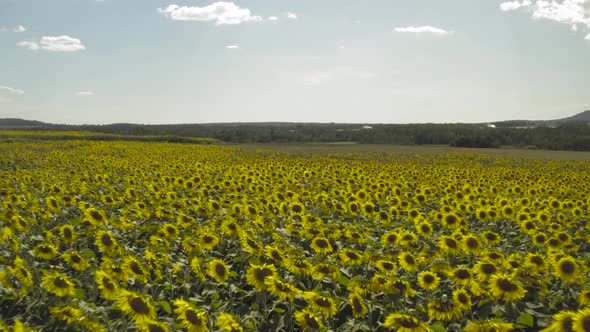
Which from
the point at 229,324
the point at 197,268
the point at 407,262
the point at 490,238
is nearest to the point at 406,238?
the point at 407,262

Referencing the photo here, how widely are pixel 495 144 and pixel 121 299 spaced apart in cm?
5953

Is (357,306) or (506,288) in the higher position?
(506,288)

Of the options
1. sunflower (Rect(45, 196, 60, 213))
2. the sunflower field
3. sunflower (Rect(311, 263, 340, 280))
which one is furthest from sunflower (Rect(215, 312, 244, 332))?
sunflower (Rect(45, 196, 60, 213))

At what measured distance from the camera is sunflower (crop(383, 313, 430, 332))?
10.6 feet

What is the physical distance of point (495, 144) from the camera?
5544cm

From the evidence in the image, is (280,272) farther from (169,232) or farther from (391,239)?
(391,239)

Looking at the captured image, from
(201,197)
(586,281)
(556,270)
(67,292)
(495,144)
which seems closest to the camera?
(67,292)

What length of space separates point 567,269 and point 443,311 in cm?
175

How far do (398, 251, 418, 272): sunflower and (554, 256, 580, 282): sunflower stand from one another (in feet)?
4.85

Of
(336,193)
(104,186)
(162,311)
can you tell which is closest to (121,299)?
(162,311)

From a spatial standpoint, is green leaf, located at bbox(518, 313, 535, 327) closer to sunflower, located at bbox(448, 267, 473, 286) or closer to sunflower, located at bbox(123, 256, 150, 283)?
sunflower, located at bbox(448, 267, 473, 286)

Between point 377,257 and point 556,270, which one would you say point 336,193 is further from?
point 556,270

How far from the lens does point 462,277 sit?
14.2ft

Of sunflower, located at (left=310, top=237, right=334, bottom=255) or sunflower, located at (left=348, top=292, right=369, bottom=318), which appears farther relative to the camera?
sunflower, located at (left=310, top=237, right=334, bottom=255)
